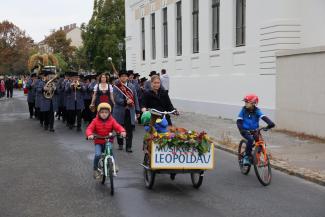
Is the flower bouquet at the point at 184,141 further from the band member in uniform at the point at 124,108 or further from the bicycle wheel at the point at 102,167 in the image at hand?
the band member in uniform at the point at 124,108

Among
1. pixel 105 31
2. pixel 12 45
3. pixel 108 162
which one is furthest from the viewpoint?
→ pixel 12 45

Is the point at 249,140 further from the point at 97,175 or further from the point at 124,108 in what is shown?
the point at 124,108

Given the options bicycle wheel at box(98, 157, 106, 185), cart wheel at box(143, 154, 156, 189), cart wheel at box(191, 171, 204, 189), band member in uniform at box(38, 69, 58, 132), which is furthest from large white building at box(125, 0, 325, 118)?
bicycle wheel at box(98, 157, 106, 185)

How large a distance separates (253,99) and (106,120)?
2483 mm

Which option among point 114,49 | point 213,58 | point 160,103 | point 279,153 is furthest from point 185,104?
point 114,49

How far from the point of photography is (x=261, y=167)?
9.09 metres

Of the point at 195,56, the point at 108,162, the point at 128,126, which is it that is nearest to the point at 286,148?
the point at 128,126

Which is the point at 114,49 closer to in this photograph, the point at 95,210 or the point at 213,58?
the point at 213,58

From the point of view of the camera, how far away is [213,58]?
72.7 ft

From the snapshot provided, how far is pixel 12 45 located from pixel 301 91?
8066 centimetres

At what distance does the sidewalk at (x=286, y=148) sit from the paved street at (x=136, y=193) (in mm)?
326

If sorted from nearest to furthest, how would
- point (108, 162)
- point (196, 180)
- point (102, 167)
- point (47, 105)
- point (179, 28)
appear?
point (108, 162) < point (102, 167) < point (196, 180) < point (47, 105) < point (179, 28)

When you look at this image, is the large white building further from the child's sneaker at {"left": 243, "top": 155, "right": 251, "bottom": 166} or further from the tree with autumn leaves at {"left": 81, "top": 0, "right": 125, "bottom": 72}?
the tree with autumn leaves at {"left": 81, "top": 0, "right": 125, "bottom": 72}

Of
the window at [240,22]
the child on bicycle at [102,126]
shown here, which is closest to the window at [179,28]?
the window at [240,22]
